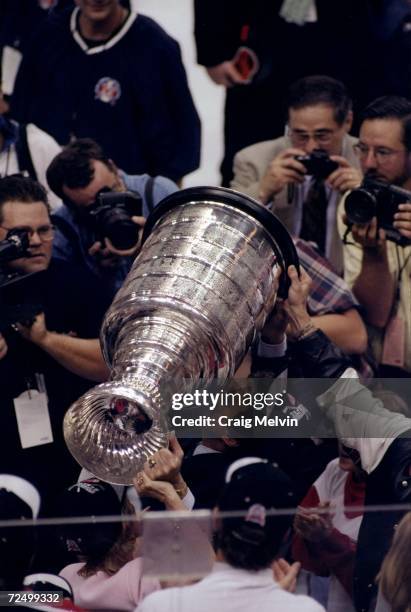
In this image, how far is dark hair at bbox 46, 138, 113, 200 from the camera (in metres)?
1.87

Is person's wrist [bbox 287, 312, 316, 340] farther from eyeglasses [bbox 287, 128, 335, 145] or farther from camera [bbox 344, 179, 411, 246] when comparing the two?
eyeglasses [bbox 287, 128, 335, 145]

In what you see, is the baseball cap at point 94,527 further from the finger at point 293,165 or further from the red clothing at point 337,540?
the finger at point 293,165

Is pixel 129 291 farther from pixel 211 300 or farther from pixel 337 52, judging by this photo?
pixel 337 52

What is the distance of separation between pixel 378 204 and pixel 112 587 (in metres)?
0.60

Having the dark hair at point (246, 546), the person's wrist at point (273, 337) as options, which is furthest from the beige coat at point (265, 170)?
the dark hair at point (246, 546)

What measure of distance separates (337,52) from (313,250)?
0.94 feet

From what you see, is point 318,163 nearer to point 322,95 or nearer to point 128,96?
point 322,95

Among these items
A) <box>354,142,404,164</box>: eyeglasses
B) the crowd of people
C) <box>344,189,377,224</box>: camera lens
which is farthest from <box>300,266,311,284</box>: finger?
<box>354,142,404,164</box>: eyeglasses

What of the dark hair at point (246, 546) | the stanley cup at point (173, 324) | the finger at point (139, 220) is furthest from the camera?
the finger at point (139, 220)

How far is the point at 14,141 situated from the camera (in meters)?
1.94

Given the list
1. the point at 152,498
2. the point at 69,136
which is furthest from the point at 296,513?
the point at 69,136

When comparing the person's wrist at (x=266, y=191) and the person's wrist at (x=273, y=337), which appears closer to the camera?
the person's wrist at (x=273, y=337)

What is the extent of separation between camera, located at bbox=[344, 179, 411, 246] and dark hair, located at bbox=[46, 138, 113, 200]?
342 millimetres

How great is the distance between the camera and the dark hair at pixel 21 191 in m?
1.86
